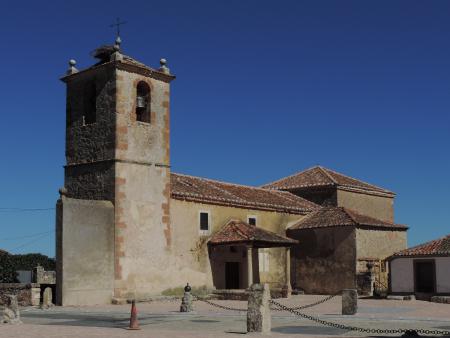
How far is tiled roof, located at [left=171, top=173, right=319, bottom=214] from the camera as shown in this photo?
33.8 meters

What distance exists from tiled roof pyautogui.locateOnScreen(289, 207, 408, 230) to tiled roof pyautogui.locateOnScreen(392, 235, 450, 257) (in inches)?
144

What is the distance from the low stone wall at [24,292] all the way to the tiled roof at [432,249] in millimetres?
16150

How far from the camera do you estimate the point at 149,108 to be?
3186 cm

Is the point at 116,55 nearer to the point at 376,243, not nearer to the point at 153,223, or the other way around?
the point at 153,223

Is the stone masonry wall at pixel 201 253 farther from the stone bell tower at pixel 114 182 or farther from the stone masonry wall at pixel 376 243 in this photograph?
the stone masonry wall at pixel 376 243

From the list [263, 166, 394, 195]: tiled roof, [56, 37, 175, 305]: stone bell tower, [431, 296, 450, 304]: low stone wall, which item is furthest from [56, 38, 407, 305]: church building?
[431, 296, 450, 304]: low stone wall

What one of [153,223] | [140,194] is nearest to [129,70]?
[140,194]

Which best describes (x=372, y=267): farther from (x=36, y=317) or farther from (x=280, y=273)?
(x=36, y=317)

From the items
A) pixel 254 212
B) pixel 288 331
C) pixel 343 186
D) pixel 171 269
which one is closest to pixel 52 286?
pixel 171 269

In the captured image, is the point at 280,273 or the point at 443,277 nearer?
the point at 443,277

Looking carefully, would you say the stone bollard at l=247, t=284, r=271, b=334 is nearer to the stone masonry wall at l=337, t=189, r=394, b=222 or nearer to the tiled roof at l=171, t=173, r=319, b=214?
the tiled roof at l=171, t=173, r=319, b=214

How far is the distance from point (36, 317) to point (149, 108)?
12807 mm

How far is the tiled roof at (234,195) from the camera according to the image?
33.8 metres

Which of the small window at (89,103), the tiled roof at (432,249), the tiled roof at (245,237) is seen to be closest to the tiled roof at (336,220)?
the tiled roof at (245,237)
